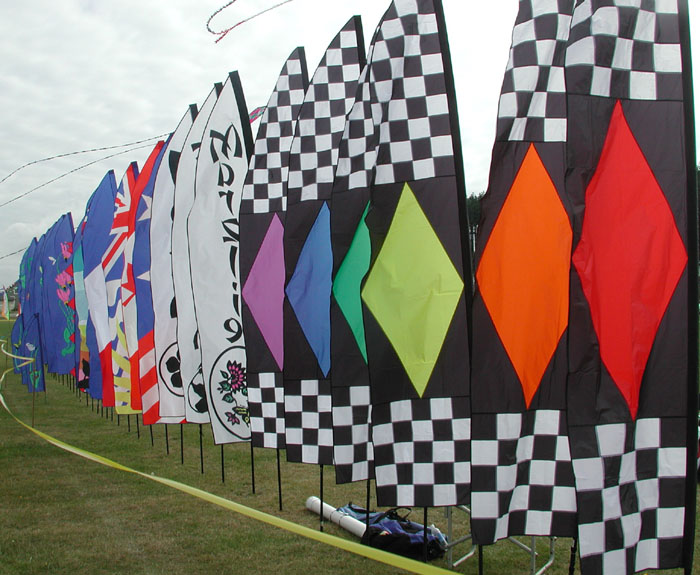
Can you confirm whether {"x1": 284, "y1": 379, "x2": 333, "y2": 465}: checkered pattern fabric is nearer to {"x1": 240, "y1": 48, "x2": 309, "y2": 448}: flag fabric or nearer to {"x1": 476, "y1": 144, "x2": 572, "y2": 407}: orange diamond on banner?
{"x1": 240, "y1": 48, "x2": 309, "y2": 448}: flag fabric

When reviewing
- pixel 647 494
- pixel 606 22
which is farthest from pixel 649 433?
pixel 606 22

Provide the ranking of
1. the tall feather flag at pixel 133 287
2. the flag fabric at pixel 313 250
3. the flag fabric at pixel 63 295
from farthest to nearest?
the flag fabric at pixel 63 295 < the tall feather flag at pixel 133 287 < the flag fabric at pixel 313 250

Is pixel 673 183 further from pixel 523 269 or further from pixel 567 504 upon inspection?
pixel 567 504

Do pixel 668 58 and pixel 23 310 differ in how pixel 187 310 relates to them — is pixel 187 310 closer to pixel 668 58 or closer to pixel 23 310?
pixel 668 58

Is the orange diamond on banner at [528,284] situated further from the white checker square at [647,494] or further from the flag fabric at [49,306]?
the flag fabric at [49,306]

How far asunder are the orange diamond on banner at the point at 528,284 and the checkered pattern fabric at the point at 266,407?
3149 millimetres

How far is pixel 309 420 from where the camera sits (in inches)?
212

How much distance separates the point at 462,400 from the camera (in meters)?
3.77

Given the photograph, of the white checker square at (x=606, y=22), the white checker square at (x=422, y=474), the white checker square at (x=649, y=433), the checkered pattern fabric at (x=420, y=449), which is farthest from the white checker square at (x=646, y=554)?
the white checker square at (x=606, y=22)

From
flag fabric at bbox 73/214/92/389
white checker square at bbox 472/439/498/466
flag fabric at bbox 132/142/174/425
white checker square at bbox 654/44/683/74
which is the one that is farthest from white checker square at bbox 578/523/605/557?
flag fabric at bbox 73/214/92/389

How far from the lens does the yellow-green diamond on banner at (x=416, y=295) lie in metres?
3.73

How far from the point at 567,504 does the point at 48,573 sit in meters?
4.07

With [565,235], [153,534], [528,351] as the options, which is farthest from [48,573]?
[565,235]

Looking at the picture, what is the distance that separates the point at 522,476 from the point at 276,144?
3.93 m
